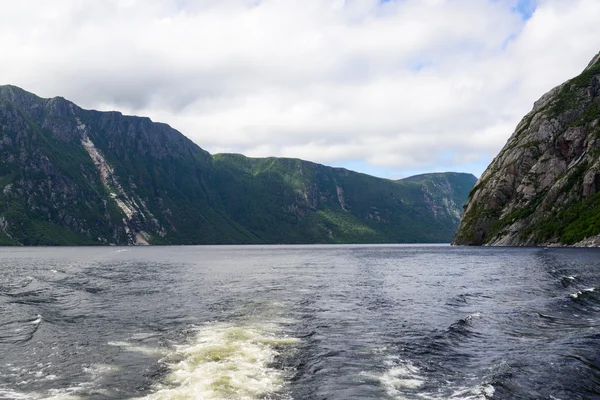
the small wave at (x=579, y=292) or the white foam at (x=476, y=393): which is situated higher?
the small wave at (x=579, y=292)

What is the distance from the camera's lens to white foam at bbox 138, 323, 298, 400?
24000mm

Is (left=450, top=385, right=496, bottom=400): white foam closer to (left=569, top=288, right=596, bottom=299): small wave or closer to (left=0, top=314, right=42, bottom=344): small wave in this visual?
(left=0, top=314, right=42, bottom=344): small wave

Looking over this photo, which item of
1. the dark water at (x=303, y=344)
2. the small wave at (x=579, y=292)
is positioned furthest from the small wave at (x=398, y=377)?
the small wave at (x=579, y=292)

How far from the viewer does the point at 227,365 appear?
29.2 metres

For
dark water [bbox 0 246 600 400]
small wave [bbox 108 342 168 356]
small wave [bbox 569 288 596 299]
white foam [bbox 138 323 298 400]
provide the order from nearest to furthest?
white foam [bbox 138 323 298 400], dark water [bbox 0 246 600 400], small wave [bbox 108 342 168 356], small wave [bbox 569 288 596 299]

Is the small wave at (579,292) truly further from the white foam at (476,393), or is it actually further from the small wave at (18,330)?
the small wave at (18,330)

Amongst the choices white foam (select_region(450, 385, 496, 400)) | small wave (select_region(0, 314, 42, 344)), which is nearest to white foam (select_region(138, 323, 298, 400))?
white foam (select_region(450, 385, 496, 400))

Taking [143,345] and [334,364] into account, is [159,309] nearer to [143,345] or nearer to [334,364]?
[143,345]

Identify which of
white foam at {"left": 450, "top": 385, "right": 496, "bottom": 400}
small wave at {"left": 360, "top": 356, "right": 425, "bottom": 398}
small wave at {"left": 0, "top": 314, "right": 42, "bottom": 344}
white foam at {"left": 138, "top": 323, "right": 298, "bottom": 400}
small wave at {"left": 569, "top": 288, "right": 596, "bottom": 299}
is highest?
small wave at {"left": 569, "top": 288, "right": 596, "bottom": 299}

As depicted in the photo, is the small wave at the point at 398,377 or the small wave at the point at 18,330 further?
the small wave at the point at 18,330

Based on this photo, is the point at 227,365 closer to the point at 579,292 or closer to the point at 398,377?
the point at 398,377

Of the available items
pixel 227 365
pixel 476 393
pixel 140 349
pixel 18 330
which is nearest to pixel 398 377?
pixel 476 393

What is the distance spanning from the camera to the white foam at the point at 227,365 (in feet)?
78.7

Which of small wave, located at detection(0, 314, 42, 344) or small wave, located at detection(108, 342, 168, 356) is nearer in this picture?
small wave, located at detection(108, 342, 168, 356)
